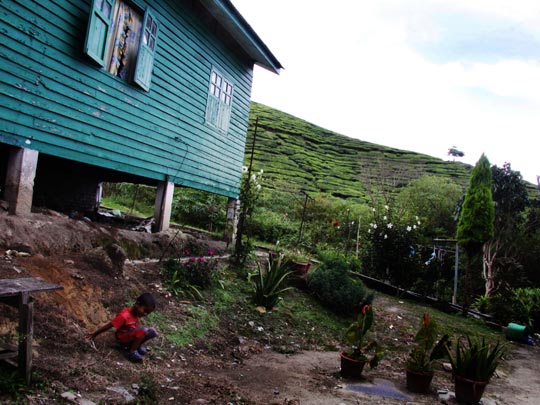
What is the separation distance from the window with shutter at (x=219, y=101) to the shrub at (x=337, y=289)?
161 inches

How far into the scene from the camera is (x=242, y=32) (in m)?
8.66

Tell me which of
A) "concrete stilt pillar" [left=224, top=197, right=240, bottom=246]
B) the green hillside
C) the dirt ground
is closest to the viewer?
the dirt ground

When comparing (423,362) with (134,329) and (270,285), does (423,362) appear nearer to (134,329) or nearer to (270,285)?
(270,285)

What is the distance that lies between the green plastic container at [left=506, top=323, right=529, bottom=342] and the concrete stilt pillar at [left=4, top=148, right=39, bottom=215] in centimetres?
952

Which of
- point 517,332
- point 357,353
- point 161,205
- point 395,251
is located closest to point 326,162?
point 395,251

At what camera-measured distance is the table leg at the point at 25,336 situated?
2.37 meters

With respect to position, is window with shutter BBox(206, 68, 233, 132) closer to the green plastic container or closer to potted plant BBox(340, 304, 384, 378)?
potted plant BBox(340, 304, 384, 378)

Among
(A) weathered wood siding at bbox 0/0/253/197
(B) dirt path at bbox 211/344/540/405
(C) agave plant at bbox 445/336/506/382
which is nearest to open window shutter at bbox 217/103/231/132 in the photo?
(A) weathered wood siding at bbox 0/0/253/197

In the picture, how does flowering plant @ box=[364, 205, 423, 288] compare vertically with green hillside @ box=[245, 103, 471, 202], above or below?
below

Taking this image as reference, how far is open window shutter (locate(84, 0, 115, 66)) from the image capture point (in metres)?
5.30

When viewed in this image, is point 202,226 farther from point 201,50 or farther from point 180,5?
point 180,5

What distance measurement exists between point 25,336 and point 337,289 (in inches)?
242

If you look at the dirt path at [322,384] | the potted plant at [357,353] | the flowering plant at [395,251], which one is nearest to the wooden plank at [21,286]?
the dirt path at [322,384]

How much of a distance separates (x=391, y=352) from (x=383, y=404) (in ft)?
9.21
